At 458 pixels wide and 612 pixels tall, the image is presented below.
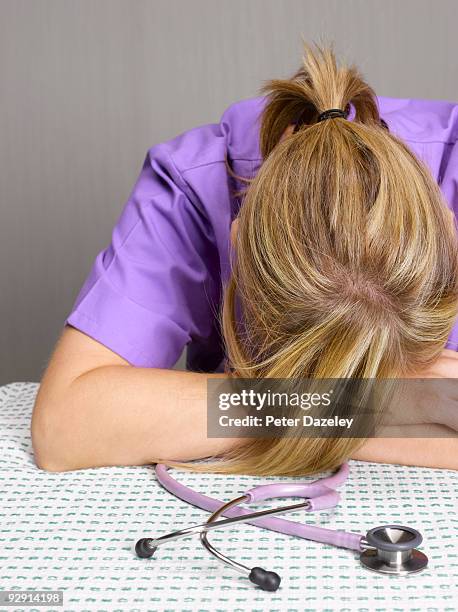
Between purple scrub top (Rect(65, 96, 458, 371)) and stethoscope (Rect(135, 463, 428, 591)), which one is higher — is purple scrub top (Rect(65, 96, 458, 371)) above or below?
above

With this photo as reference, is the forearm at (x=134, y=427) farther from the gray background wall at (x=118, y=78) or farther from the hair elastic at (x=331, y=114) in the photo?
the gray background wall at (x=118, y=78)

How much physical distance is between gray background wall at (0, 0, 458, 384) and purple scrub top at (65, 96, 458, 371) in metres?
0.97

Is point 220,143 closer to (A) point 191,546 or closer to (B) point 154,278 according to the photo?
(B) point 154,278

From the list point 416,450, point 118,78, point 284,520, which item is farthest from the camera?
point 118,78

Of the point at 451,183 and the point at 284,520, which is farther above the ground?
the point at 451,183

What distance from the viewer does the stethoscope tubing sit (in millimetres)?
736

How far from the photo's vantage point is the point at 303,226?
850mm

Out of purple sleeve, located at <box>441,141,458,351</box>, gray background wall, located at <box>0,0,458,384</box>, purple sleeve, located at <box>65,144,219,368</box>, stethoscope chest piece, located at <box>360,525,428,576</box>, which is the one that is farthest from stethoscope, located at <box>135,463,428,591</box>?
gray background wall, located at <box>0,0,458,384</box>

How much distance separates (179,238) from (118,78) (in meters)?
1.15

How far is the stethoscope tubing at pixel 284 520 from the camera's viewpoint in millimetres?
736

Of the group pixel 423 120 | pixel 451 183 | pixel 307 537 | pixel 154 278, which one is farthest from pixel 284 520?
pixel 423 120

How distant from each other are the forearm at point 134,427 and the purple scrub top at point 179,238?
0.11m

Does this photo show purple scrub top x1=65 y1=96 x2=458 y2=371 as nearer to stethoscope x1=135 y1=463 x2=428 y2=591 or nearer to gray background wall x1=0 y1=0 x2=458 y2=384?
stethoscope x1=135 y1=463 x2=428 y2=591

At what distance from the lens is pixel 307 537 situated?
2.49ft
